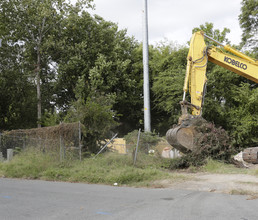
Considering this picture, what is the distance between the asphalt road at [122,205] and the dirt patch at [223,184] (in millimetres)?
527

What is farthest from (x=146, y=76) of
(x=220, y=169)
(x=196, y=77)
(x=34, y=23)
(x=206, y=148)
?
(x=34, y=23)

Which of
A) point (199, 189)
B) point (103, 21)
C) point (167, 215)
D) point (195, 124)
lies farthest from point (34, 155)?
point (103, 21)

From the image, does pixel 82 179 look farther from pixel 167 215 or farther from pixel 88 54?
pixel 88 54

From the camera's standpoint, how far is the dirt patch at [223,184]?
8.54 m

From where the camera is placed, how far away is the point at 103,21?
34312 mm

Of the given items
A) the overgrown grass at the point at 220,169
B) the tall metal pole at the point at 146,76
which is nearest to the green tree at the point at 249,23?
the tall metal pole at the point at 146,76

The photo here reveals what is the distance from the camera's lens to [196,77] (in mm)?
16266

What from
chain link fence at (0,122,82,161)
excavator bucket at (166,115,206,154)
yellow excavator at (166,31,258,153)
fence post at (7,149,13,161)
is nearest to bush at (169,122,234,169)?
excavator bucket at (166,115,206,154)

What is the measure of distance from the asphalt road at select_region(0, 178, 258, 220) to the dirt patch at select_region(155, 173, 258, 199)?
20.8 inches

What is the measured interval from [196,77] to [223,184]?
7.68 meters

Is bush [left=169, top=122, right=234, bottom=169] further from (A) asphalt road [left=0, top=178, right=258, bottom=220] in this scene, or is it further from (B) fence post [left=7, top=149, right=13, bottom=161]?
(B) fence post [left=7, top=149, right=13, bottom=161]

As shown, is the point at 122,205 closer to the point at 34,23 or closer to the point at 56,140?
the point at 56,140

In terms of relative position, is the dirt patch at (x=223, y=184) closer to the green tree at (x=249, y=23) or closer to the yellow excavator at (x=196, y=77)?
the yellow excavator at (x=196, y=77)

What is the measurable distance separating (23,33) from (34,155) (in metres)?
17.3
